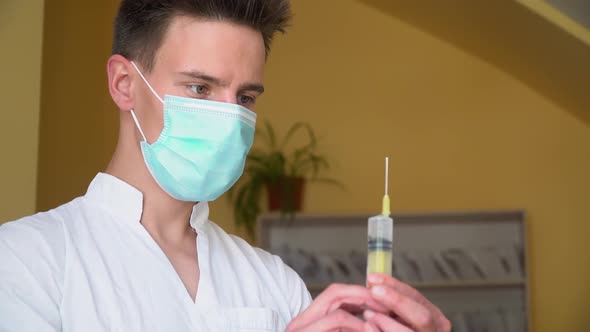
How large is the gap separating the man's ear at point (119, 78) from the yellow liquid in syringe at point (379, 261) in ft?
2.08

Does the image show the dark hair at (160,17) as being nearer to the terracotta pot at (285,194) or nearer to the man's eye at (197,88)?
the man's eye at (197,88)

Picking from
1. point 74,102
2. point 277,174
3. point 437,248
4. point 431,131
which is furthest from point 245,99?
point 431,131

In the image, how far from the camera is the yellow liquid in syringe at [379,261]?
1.42m

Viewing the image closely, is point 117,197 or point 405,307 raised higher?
point 117,197

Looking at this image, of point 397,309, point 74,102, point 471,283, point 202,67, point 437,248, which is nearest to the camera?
point 397,309

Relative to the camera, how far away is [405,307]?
1.40 metres

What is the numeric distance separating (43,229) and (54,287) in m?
0.12

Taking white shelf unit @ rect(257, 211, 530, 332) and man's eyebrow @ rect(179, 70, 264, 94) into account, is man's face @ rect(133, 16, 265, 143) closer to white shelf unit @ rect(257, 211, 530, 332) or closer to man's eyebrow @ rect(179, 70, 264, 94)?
man's eyebrow @ rect(179, 70, 264, 94)

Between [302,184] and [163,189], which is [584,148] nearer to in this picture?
[302,184]

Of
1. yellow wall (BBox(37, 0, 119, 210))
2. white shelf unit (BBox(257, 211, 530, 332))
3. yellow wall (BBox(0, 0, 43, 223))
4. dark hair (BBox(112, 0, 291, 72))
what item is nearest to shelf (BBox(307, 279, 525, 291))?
white shelf unit (BBox(257, 211, 530, 332))

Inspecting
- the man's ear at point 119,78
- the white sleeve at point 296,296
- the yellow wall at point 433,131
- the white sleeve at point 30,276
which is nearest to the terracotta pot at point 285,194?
the yellow wall at point 433,131

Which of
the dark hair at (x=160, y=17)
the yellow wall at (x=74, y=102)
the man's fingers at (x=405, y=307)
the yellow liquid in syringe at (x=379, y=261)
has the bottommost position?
the man's fingers at (x=405, y=307)

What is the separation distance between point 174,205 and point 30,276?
384mm

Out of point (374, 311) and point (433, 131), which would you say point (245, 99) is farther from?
point (433, 131)
